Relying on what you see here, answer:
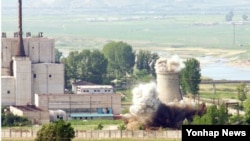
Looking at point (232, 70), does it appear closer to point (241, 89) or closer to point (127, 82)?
point (127, 82)

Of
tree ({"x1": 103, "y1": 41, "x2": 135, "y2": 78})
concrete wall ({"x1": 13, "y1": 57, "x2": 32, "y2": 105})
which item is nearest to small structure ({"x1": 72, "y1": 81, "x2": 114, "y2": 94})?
concrete wall ({"x1": 13, "y1": 57, "x2": 32, "y2": 105})

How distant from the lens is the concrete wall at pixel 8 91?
121 feet

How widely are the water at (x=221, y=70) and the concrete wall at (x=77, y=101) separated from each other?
14799 mm

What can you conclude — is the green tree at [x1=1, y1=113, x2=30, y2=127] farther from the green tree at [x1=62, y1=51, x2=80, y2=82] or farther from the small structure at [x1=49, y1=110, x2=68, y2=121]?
the green tree at [x1=62, y1=51, x2=80, y2=82]

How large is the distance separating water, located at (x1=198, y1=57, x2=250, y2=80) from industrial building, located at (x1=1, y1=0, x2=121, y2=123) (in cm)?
1291

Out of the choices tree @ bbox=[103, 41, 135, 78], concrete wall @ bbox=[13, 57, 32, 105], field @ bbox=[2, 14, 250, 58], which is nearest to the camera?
concrete wall @ bbox=[13, 57, 32, 105]

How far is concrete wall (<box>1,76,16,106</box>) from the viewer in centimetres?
3694

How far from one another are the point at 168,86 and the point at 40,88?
4.63m

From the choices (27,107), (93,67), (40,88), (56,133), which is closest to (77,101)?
(27,107)

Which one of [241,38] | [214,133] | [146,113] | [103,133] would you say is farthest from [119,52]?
[241,38]

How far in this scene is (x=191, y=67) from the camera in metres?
40.3

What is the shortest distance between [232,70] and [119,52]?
8.21m

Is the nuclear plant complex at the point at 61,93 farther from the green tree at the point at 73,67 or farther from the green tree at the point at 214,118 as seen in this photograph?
the green tree at the point at 73,67

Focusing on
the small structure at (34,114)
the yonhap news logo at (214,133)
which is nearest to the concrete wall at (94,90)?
the small structure at (34,114)
